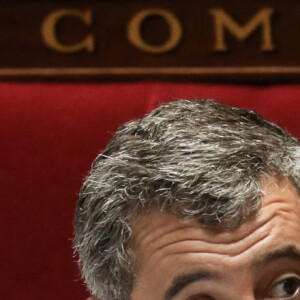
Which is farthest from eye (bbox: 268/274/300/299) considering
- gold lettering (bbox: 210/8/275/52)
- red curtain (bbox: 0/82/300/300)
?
gold lettering (bbox: 210/8/275/52)

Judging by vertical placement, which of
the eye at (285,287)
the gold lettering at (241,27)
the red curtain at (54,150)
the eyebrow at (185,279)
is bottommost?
the eyebrow at (185,279)

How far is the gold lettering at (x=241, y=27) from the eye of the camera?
1.62 metres

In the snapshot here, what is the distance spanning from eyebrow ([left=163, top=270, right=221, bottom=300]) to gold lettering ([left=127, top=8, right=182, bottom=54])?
745 millimetres

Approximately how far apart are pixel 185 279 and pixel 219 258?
0.04 metres

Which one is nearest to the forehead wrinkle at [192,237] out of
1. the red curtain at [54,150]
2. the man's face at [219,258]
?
the man's face at [219,258]

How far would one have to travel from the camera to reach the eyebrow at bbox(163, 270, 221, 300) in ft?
3.12

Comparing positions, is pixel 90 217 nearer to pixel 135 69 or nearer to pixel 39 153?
pixel 39 153

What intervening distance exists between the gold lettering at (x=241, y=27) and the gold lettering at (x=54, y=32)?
0.23m

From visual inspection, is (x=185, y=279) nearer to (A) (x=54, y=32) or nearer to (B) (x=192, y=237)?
(B) (x=192, y=237)

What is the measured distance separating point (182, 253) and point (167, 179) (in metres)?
0.08

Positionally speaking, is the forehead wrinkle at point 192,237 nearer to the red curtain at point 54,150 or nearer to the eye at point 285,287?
the eye at point 285,287

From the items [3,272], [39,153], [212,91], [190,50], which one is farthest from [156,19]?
[3,272]

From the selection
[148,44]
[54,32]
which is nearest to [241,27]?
[148,44]

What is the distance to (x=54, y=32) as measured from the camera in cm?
164
